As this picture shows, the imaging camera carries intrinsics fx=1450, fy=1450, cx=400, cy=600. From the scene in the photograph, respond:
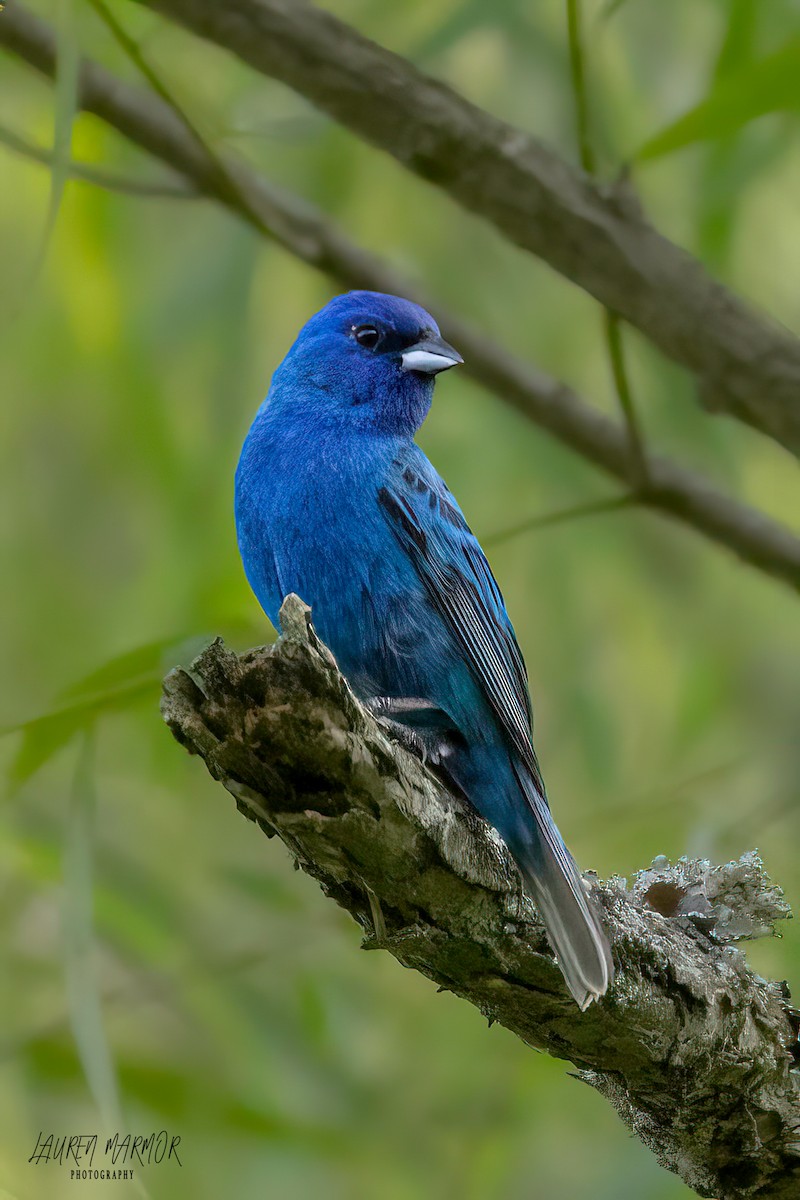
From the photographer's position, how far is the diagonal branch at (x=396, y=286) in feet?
14.3

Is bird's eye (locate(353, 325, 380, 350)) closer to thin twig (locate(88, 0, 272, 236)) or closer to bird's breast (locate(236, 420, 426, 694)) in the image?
thin twig (locate(88, 0, 272, 236))

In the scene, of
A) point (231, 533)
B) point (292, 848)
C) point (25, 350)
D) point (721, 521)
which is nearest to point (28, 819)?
point (231, 533)

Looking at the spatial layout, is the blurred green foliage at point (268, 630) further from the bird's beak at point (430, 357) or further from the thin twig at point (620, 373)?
the bird's beak at point (430, 357)

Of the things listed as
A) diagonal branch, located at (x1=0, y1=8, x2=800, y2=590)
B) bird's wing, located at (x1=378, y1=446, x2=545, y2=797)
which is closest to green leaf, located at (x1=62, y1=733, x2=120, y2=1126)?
bird's wing, located at (x1=378, y1=446, x2=545, y2=797)

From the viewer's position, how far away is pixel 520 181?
374 cm

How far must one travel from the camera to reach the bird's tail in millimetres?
2723

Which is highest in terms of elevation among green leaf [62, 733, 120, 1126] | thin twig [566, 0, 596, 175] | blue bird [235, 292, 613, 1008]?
thin twig [566, 0, 596, 175]

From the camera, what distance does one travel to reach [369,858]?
2611mm

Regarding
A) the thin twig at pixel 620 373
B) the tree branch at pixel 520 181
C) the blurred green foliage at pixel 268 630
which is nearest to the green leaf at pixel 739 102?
the blurred green foliage at pixel 268 630

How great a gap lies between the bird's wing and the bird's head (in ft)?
0.82

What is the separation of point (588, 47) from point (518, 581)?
7.71ft

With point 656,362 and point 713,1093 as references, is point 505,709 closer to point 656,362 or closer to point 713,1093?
point 713,1093

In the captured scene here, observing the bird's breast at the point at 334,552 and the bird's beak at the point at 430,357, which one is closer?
the bird's breast at the point at 334,552

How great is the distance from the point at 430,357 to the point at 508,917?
1.96 metres
